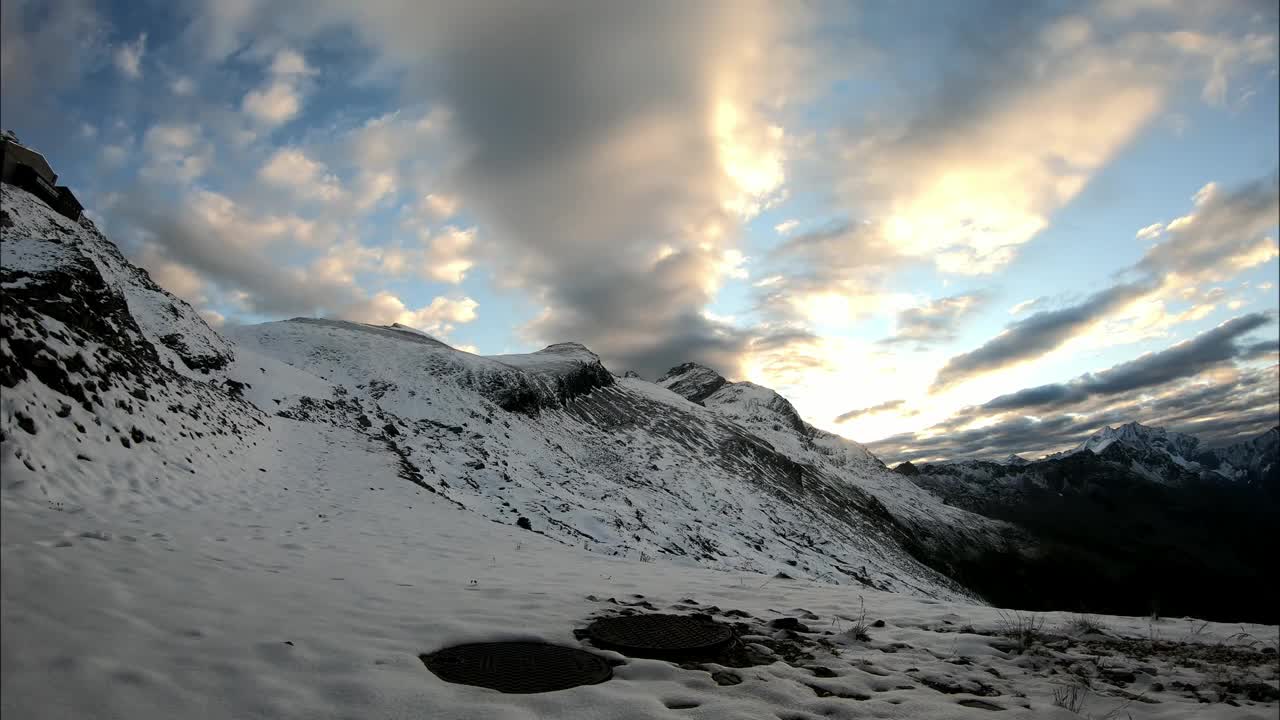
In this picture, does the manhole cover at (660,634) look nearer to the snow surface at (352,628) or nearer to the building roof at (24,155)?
the snow surface at (352,628)

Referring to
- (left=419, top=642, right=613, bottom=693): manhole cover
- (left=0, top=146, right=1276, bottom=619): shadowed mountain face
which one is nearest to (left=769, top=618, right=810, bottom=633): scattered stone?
(left=419, top=642, right=613, bottom=693): manhole cover

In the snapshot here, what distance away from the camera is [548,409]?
44.0 m

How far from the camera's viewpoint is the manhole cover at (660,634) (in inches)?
219

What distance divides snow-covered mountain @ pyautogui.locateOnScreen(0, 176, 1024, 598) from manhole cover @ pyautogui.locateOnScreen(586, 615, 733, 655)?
4.54m

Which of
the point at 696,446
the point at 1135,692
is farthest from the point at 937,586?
the point at 1135,692

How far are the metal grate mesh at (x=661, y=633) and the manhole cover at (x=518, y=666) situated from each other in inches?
19.4

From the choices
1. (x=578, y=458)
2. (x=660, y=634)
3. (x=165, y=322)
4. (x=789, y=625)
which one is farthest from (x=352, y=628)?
(x=578, y=458)

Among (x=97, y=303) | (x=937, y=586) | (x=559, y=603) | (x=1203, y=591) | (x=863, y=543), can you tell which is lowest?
(x=1203, y=591)

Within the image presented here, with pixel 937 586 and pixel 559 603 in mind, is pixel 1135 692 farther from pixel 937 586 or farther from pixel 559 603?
pixel 937 586

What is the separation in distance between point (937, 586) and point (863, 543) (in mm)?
8206

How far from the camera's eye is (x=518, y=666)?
4.92m

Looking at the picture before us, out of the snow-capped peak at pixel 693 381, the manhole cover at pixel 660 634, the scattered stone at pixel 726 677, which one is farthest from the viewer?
the snow-capped peak at pixel 693 381

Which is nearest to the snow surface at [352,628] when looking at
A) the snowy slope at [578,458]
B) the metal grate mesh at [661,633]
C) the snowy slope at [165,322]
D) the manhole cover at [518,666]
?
the manhole cover at [518,666]

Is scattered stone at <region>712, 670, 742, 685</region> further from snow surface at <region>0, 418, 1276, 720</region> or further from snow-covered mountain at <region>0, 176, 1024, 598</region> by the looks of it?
snow-covered mountain at <region>0, 176, 1024, 598</region>
